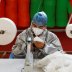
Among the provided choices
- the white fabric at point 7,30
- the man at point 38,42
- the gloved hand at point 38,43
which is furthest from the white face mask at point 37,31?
the white fabric at point 7,30

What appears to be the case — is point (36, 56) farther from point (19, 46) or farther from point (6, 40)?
point (6, 40)

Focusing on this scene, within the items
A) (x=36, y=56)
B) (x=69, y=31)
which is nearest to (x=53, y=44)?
(x=36, y=56)

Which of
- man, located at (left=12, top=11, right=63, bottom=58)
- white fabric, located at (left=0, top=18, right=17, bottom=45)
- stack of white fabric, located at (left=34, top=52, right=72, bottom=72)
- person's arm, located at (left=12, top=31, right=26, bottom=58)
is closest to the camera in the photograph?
stack of white fabric, located at (left=34, top=52, right=72, bottom=72)

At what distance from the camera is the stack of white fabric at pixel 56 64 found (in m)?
1.14

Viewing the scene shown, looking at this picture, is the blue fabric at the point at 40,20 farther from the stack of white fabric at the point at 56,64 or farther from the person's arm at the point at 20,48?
the stack of white fabric at the point at 56,64

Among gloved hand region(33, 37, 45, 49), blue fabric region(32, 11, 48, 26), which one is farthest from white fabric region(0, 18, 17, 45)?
blue fabric region(32, 11, 48, 26)

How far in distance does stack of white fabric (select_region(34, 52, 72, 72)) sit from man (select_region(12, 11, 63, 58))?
146 mm

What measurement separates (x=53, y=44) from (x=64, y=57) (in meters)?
0.44

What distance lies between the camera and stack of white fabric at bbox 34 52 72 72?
1.14 m

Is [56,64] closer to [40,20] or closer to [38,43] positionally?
[38,43]

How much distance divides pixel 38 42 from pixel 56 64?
8.5 inches

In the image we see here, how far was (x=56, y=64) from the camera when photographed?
3.84 feet

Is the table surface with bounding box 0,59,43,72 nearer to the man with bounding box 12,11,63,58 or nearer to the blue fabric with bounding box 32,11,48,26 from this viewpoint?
the man with bounding box 12,11,63,58

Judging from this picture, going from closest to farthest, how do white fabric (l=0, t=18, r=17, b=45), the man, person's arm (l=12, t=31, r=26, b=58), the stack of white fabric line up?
the stack of white fabric, white fabric (l=0, t=18, r=17, b=45), the man, person's arm (l=12, t=31, r=26, b=58)
